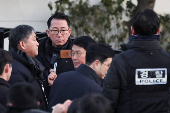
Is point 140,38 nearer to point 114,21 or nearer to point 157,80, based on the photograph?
point 157,80

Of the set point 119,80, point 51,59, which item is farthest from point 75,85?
point 51,59

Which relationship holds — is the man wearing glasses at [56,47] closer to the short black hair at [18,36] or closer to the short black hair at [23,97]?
the short black hair at [18,36]

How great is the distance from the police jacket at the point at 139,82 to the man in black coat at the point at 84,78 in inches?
11.8

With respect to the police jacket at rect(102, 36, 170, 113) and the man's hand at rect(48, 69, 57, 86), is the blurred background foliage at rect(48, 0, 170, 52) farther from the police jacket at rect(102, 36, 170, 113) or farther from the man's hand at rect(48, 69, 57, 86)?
the police jacket at rect(102, 36, 170, 113)

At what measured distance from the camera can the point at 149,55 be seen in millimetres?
3311

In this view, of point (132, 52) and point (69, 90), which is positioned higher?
point (132, 52)

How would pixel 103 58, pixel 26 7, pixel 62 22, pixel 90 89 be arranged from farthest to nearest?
pixel 26 7, pixel 62 22, pixel 103 58, pixel 90 89

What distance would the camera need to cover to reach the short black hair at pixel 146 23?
130 inches

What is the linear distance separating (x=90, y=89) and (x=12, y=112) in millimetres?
1087

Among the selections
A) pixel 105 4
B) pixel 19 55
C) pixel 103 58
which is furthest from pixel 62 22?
pixel 105 4

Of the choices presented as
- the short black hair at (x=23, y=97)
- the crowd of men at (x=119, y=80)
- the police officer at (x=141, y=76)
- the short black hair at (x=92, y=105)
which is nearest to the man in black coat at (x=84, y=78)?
the crowd of men at (x=119, y=80)

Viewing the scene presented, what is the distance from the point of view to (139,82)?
10.6ft

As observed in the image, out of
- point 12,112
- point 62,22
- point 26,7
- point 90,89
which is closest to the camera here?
point 12,112

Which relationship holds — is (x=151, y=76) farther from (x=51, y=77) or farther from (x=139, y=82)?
(x=51, y=77)
